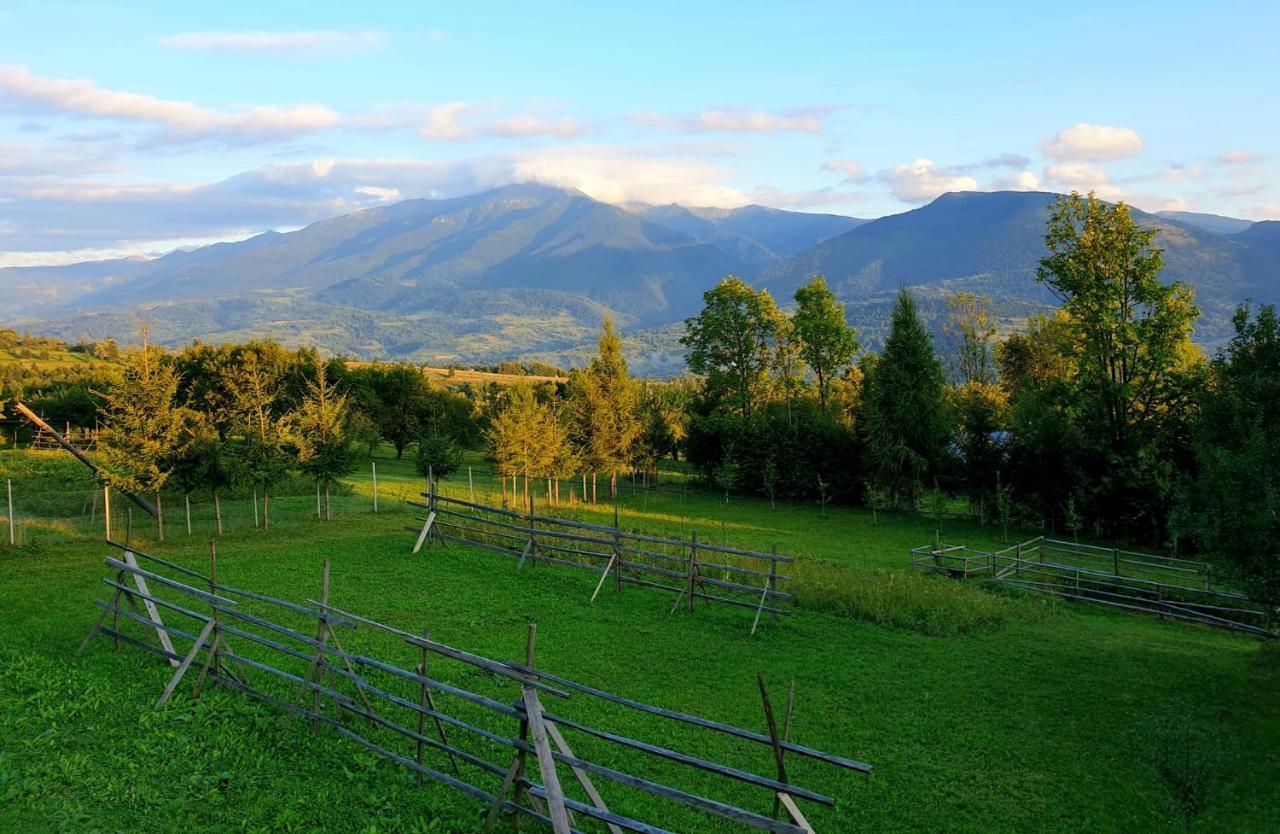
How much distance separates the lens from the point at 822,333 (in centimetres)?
4394

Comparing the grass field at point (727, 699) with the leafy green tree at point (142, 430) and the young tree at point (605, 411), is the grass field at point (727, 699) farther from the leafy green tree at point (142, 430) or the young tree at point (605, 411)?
the young tree at point (605, 411)

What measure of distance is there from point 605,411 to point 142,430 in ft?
66.1

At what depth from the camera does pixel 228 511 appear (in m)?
27.1

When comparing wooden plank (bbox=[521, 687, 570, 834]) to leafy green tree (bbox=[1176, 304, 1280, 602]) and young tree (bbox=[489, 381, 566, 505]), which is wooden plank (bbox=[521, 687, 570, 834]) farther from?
young tree (bbox=[489, 381, 566, 505])

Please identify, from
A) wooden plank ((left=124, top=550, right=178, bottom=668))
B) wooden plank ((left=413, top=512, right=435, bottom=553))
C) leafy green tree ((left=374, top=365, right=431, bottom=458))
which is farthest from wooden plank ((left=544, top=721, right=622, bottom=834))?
leafy green tree ((left=374, top=365, right=431, bottom=458))

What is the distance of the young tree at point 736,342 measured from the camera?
146ft

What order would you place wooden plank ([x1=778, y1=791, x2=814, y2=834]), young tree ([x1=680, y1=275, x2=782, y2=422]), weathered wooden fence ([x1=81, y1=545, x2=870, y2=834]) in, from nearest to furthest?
wooden plank ([x1=778, y1=791, x2=814, y2=834]) → weathered wooden fence ([x1=81, y1=545, x2=870, y2=834]) → young tree ([x1=680, y1=275, x2=782, y2=422])

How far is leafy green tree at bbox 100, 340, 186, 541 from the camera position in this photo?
20734 millimetres

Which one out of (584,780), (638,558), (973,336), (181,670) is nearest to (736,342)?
(973,336)

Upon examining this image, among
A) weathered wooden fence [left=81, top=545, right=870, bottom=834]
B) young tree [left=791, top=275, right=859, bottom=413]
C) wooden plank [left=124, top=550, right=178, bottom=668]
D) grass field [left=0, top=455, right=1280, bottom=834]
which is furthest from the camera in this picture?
young tree [left=791, top=275, right=859, bottom=413]

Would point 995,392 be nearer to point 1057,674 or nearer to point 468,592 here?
point 1057,674

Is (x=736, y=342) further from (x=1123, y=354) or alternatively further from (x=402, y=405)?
(x=402, y=405)

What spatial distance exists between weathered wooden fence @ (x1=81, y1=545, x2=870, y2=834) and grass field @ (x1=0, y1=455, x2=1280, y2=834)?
0.30 meters

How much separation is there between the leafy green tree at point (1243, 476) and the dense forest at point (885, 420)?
0.12 ft
